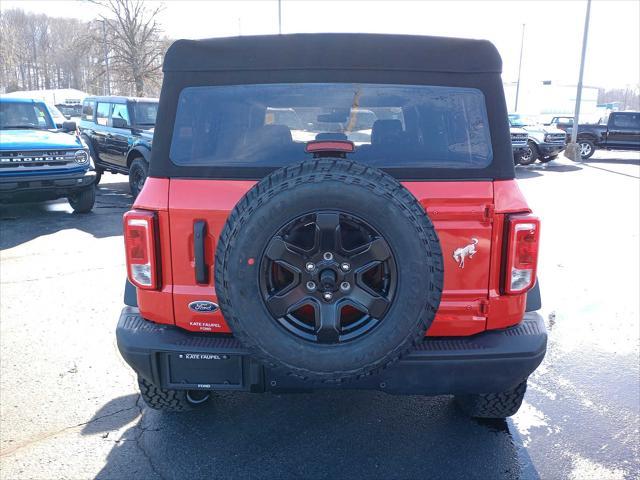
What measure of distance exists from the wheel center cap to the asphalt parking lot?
1138mm

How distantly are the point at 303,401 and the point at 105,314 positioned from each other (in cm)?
234

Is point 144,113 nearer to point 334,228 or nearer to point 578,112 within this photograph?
point 334,228

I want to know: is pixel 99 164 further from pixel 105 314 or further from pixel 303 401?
pixel 303 401

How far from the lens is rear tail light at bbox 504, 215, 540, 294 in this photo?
2455 mm

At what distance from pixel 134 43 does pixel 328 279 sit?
136 ft

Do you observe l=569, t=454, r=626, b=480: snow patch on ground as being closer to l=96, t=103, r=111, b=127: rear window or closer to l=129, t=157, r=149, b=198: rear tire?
l=129, t=157, r=149, b=198: rear tire

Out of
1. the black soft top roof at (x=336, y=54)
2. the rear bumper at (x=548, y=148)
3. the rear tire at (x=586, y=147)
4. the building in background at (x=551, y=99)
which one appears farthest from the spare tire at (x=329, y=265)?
the building in background at (x=551, y=99)

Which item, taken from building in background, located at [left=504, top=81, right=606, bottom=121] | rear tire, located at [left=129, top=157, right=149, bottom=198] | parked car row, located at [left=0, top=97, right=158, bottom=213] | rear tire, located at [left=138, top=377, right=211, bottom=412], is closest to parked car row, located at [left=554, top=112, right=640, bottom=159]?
parked car row, located at [left=0, top=97, right=158, bottom=213]

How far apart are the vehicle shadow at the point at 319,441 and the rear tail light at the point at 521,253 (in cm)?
102

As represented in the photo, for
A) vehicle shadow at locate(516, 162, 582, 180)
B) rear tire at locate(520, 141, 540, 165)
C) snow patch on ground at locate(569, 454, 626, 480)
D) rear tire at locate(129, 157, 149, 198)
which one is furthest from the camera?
rear tire at locate(520, 141, 540, 165)

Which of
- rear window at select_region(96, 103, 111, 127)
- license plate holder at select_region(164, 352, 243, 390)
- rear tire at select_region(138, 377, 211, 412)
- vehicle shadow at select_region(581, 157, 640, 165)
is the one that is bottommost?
vehicle shadow at select_region(581, 157, 640, 165)

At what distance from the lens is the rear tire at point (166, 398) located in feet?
9.94

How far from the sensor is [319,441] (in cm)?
304

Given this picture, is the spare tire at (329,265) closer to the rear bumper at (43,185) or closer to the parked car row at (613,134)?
the rear bumper at (43,185)
